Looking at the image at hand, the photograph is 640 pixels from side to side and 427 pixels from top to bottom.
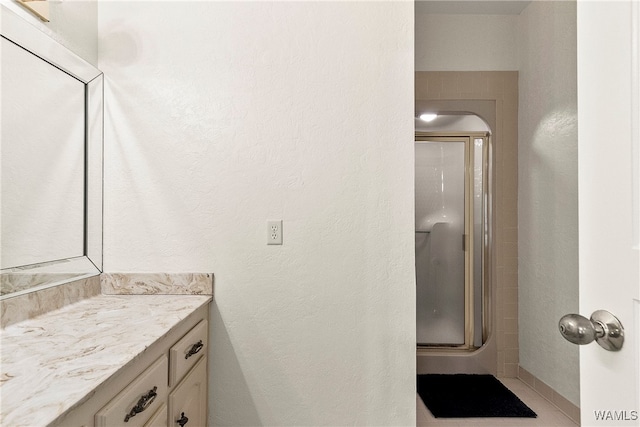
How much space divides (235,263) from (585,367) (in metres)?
1.35

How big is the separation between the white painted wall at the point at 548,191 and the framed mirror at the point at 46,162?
8.19 ft

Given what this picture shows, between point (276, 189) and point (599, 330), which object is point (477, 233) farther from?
point (599, 330)

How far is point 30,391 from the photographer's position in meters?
0.80

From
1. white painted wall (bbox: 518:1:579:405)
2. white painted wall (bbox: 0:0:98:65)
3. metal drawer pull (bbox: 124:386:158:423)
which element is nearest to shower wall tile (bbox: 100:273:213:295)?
metal drawer pull (bbox: 124:386:158:423)

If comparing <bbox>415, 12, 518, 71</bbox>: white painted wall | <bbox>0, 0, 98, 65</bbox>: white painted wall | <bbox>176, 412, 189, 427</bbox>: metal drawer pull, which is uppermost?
<bbox>415, 12, 518, 71</bbox>: white painted wall

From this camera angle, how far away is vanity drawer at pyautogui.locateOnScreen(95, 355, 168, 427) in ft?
3.00

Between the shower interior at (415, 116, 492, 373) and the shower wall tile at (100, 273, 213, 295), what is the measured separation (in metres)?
1.90

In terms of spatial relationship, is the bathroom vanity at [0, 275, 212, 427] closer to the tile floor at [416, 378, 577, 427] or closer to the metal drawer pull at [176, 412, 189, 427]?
the metal drawer pull at [176, 412, 189, 427]

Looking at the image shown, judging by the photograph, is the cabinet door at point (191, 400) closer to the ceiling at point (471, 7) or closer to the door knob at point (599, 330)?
the door knob at point (599, 330)

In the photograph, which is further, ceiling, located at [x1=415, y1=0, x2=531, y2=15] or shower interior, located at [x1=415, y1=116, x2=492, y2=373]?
shower interior, located at [x1=415, y1=116, x2=492, y2=373]

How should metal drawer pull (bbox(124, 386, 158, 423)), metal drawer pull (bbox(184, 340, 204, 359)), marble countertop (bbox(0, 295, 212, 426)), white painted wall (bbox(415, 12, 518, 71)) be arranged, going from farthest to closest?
white painted wall (bbox(415, 12, 518, 71)) < metal drawer pull (bbox(184, 340, 204, 359)) < metal drawer pull (bbox(124, 386, 158, 423)) < marble countertop (bbox(0, 295, 212, 426))

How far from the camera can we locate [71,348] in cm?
105

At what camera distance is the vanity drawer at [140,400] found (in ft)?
3.00

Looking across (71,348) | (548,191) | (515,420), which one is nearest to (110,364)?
(71,348)
